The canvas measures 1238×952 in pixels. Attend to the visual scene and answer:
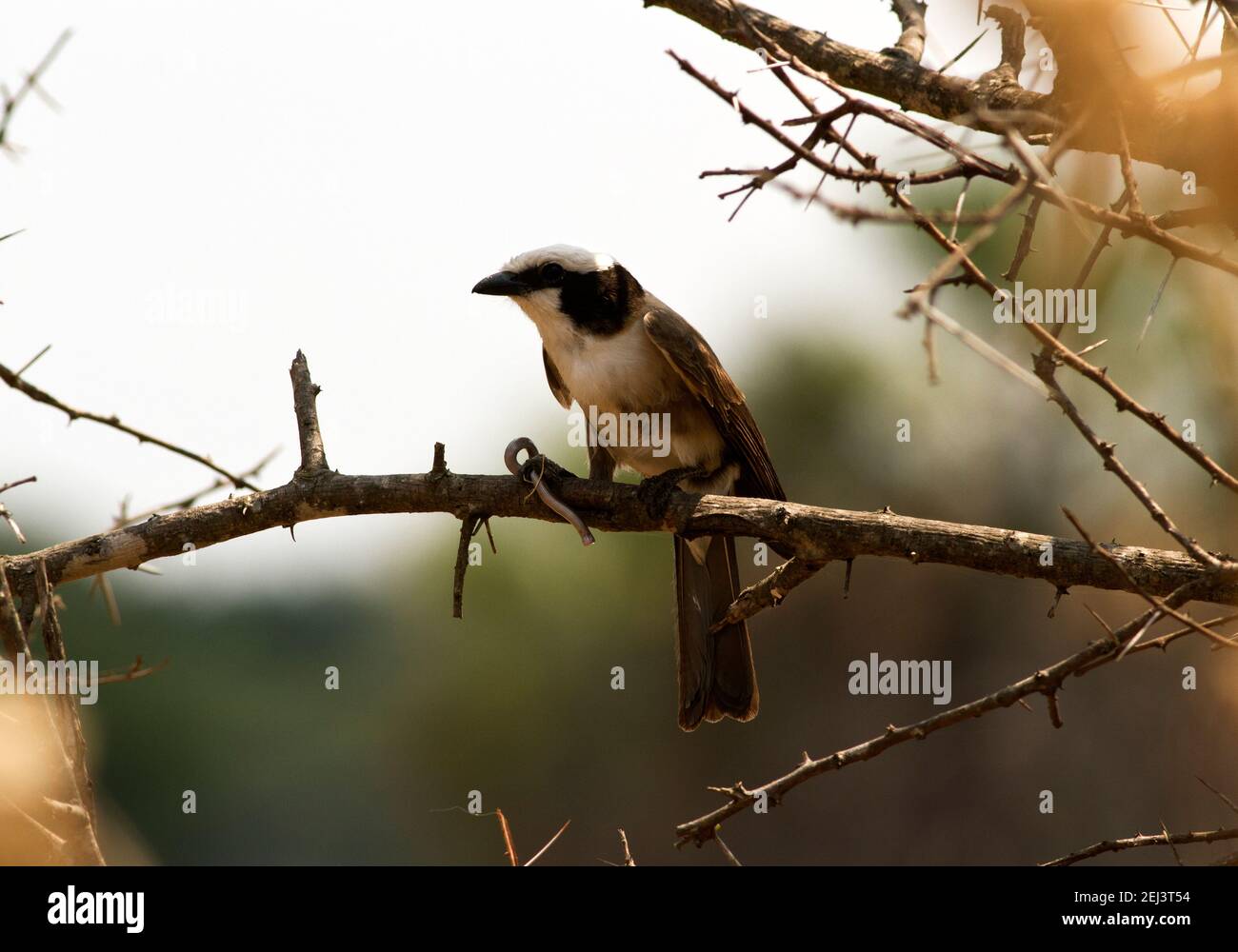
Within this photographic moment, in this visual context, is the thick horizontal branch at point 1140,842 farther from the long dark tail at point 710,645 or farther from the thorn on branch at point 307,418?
the thorn on branch at point 307,418

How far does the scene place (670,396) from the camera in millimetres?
4805

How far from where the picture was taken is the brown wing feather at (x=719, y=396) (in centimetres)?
473

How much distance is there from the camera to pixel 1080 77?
1495 mm

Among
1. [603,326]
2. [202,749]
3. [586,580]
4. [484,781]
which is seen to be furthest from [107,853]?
[202,749]

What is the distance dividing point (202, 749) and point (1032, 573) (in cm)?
4361

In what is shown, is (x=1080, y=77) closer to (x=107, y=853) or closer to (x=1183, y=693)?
(x=107, y=853)

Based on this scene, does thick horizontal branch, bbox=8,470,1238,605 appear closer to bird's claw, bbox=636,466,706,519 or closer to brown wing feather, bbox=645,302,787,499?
bird's claw, bbox=636,466,706,519

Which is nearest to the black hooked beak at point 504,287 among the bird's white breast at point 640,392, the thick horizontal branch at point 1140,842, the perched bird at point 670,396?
the perched bird at point 670,396

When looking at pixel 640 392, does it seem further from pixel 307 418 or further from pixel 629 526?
pixel 307 418

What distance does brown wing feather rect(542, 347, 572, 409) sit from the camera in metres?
5.30

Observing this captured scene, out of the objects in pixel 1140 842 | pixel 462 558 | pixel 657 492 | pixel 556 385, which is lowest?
pixel 1140 842

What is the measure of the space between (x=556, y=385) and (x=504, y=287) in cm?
56

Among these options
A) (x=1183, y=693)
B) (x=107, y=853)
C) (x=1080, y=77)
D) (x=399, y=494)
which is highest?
(x=1080, y=77)

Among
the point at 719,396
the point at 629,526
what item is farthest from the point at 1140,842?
the point at 719,396
